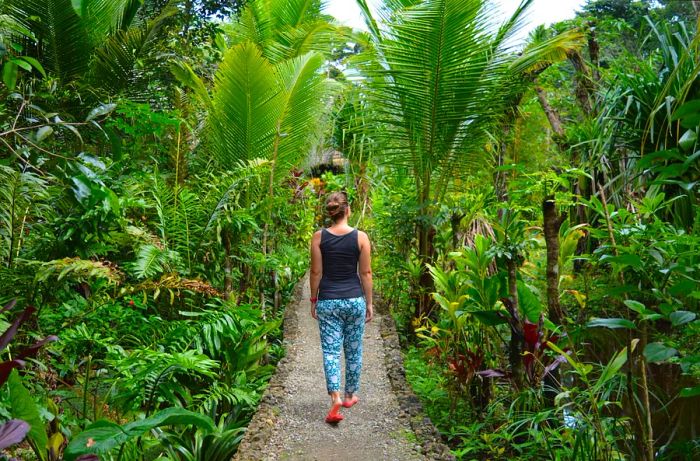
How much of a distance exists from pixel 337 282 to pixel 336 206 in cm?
49

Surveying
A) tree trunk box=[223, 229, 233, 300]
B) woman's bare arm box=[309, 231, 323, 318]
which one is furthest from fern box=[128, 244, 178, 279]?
woman's bare arm box=[309, 231, 323, 318]

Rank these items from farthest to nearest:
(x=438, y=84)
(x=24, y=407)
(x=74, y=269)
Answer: (x=438, y=84) → (x=74, y=269) → (x=24, y=407)

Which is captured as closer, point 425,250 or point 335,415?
point 335,415

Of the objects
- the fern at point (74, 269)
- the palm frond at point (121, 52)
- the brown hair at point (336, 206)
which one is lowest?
the fern at point (74, 269)

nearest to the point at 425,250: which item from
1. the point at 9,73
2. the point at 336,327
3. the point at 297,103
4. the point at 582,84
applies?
the point at 297,103

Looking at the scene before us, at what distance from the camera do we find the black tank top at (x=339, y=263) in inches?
157

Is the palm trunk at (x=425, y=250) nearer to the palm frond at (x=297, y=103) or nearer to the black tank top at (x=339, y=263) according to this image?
A: the palm frond at (x=297, y=103)

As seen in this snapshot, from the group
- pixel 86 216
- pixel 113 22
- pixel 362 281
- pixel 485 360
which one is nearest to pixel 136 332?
pixel 86 216

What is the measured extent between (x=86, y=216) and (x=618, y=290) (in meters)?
3.08

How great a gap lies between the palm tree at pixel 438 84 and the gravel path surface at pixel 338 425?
1.72 metres

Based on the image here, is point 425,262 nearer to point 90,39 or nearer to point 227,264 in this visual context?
point 227,264

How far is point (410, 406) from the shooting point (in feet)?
14.0

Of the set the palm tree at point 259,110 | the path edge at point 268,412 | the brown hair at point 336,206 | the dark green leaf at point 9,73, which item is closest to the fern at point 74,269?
the dark green leaf at point 9,73

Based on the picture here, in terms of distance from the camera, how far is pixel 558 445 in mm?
3639
